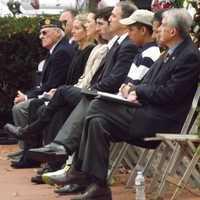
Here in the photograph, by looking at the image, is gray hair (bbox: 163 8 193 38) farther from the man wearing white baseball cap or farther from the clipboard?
the clipboard

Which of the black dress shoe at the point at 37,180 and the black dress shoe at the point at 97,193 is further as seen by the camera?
the black dress shoe at the point at 37,180

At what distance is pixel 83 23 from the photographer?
33.3ft

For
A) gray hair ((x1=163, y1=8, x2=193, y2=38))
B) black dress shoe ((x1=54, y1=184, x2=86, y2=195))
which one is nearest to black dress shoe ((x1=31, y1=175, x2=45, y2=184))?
black dress shoe ((x1=54, y1=184, x2=86, y2=195))

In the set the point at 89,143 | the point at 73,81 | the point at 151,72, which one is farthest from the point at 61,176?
the point at 73,81

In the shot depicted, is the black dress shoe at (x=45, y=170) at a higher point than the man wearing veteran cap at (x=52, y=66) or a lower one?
lower

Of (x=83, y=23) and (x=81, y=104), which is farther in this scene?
(x=83, y=23)

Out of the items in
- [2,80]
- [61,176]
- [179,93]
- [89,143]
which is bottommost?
[2,80]

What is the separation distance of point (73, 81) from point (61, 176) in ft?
7.62

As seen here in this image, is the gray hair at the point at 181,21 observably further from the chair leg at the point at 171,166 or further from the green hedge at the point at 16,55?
the green hedge at the point at 16,55

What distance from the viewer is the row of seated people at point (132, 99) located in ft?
25.3

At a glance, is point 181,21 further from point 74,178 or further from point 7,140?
point 7,140

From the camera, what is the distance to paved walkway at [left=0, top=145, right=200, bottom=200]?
852 cm

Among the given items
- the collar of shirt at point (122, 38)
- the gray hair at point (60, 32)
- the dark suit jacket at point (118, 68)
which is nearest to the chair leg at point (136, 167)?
the dark suit jacket at point (118, 68)

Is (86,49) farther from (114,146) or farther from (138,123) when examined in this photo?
(138,123)
